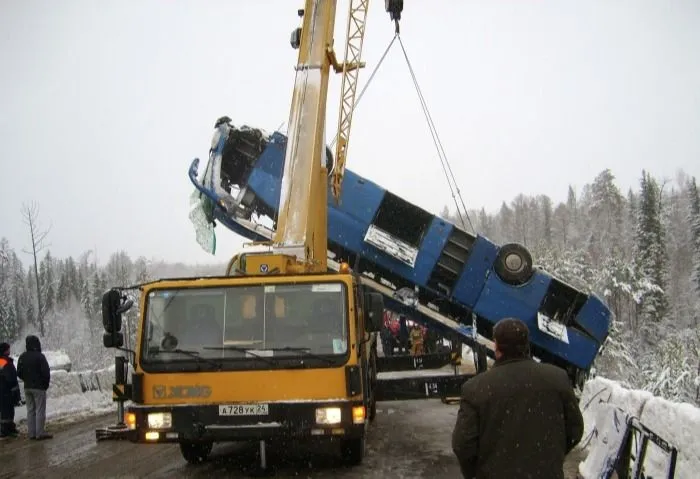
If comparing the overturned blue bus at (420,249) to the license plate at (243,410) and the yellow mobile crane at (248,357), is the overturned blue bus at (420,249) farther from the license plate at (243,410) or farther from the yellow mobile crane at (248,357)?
the license plate at (243,410)

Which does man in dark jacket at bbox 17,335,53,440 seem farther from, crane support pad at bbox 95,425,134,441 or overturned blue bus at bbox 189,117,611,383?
overturned blue bus at bbox 189,117,611,383

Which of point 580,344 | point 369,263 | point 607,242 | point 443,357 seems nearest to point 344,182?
point 369,263

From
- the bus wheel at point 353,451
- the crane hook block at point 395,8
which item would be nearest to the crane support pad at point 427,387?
the bus wheel at point 353,451

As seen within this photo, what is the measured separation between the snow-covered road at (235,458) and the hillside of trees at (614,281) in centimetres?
276

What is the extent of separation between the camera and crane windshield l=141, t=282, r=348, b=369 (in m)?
6.40

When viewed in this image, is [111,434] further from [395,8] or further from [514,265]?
[395,8]

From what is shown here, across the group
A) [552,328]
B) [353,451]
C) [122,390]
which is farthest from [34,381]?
[552,328]

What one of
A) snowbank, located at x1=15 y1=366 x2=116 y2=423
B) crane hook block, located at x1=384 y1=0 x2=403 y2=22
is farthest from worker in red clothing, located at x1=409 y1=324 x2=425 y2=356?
crane hook block, located at x1=384 y1=0 x2=403 y2=22

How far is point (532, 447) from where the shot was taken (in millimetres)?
3229

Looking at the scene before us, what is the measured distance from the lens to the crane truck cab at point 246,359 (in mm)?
6238

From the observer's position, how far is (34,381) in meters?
9.59

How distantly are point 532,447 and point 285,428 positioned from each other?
3.48m

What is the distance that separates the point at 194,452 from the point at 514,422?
18.0ft

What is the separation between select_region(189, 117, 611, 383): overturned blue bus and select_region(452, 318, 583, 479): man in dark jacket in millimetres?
10568
